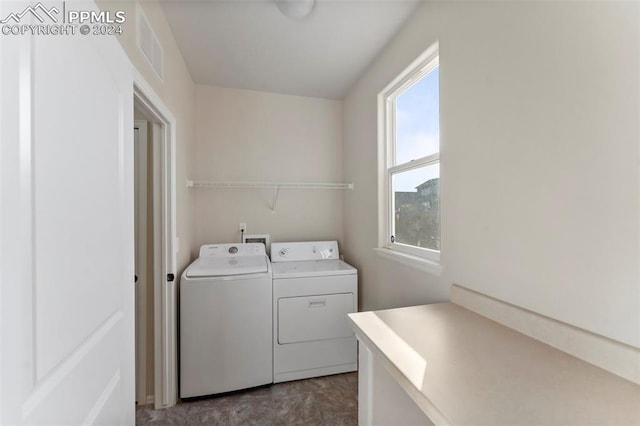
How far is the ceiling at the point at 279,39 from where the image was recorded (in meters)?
1.59

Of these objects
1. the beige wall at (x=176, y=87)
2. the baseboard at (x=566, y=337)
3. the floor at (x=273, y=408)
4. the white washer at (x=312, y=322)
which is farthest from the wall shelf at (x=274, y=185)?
the baseboard at (x=566, y=337)

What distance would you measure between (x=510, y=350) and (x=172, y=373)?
2.08 m

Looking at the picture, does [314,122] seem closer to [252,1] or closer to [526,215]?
[252,1]

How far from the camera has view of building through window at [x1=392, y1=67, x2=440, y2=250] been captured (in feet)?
5.25

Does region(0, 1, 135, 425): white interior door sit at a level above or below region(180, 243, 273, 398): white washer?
above

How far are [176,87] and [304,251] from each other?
5.94ft

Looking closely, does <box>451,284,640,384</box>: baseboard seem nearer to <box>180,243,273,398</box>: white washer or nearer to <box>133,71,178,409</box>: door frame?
<box>180,243,273,398</box>: white washer

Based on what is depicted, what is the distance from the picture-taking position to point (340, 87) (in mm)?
2641

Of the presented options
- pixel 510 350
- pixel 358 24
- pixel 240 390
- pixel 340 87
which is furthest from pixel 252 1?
pixel 240 390

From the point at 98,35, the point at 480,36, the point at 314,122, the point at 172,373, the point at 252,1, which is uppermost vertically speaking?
the point at 252,1

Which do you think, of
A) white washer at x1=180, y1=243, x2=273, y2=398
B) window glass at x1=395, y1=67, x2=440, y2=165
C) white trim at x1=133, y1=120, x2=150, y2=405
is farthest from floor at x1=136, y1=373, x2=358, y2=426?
window glass at x1=395, y1=67, x2=440, y2=165

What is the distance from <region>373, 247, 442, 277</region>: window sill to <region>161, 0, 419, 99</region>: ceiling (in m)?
1.59

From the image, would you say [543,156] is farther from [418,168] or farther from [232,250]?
[232,250]

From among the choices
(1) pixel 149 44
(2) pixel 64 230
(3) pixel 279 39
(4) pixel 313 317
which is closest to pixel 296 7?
(3) pixel 279 39
